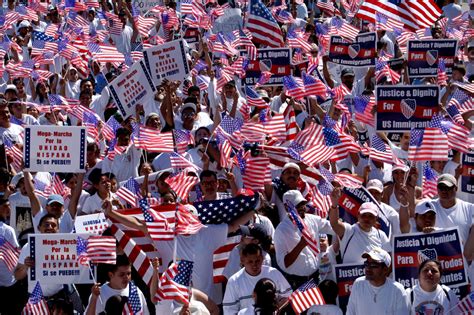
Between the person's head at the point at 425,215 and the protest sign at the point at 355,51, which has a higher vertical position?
the protest sign at the point at 355,51

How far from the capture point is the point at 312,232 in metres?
12.0

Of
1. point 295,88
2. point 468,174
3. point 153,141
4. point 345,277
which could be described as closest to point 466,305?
point 345,277

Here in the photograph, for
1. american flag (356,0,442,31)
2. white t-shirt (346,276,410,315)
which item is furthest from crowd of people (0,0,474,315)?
american flag (356,0,442,31)

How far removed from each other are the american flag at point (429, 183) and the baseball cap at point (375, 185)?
0.47 m

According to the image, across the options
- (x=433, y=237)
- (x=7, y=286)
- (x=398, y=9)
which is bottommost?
(x=7, y=286)

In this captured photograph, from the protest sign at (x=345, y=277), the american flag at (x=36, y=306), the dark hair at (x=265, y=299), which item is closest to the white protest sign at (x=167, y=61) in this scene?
the protest sign at (x=345, y=277)

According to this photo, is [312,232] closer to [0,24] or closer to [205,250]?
[205,250]

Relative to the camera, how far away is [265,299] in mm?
10055

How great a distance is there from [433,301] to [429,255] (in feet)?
2.52

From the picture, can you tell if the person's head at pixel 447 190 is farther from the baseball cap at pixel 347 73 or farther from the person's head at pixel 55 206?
the baseball cap at pixel 347 73

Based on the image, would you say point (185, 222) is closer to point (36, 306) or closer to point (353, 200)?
point (36, 306)

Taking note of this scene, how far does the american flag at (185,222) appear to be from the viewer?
448 inches

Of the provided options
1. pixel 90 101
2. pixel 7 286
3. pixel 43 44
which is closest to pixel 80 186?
pixel 7 286

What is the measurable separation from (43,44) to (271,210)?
9126 mm
